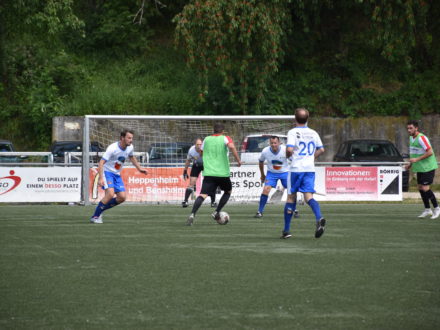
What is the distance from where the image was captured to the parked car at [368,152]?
27.3 meters

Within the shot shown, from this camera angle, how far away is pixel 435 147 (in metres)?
32.7

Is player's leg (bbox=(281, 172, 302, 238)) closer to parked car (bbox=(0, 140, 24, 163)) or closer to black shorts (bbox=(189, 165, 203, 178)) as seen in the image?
black shorts (bbox=(189, 165, 203, 178))

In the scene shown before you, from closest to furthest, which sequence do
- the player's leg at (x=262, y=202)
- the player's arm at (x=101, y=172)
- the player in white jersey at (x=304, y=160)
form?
the player in white jersey at (x=304, y=160)
the player's arm at (x=101, y=172)
the player's leg at (x=262, y=202)

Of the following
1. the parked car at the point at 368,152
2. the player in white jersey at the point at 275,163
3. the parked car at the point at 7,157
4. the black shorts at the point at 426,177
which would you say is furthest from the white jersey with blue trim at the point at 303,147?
the parked car at the point at 7,157

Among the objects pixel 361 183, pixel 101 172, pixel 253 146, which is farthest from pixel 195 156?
pixel 101 172

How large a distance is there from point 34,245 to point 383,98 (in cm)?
2450

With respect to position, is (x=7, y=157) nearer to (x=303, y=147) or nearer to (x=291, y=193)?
(x=291, y=193)

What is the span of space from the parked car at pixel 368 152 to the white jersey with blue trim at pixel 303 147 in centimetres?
1545

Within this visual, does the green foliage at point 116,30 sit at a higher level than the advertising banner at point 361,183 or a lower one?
higher

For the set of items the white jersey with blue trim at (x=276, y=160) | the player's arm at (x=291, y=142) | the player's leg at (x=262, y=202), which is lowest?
the player's leg at (x=262, y=202)

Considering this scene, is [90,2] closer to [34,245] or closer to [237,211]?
[237,211]

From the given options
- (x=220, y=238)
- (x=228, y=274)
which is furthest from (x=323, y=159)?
(x=228, y=274)

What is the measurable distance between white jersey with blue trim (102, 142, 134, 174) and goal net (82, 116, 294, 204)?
20.9 ft

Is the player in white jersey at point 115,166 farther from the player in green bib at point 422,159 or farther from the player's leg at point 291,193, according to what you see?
the player in green bib at point 422,159
